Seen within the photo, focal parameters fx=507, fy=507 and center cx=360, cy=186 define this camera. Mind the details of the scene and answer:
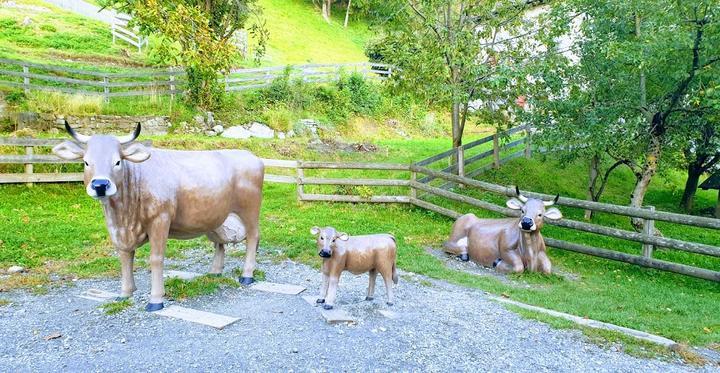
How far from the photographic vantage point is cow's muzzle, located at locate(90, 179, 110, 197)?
4.92 metres

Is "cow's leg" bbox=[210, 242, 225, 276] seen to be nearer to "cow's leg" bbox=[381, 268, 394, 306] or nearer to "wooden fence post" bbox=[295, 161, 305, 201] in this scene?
"cow's leg" bbox=[381, 268, 394, 306]

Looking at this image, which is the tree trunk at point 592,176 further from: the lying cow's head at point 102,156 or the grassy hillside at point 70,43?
the lying cow's head at point 102,156

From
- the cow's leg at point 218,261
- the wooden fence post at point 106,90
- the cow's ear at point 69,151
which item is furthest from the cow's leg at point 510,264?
the wooden fence post at point 106,90

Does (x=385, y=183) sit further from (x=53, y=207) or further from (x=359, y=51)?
(x=359, y=51)

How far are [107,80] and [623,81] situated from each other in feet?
51.2

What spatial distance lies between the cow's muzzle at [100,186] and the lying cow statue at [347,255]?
2088 millimetres

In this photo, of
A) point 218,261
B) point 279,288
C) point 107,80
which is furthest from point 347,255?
point 107,80

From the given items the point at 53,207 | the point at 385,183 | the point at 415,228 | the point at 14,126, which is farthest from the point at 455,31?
the point at 14,126

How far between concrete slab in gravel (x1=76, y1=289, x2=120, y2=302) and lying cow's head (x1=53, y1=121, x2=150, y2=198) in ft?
4.88

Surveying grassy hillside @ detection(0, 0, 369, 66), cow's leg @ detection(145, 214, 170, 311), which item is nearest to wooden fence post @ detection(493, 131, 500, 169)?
grassy hillside @ detection(0, 0, 369, 66)

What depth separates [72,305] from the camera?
5.76 metres

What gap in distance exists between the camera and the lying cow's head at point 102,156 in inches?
196

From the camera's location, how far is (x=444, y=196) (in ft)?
37.8

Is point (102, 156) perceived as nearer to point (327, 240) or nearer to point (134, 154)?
point (134, 154)
